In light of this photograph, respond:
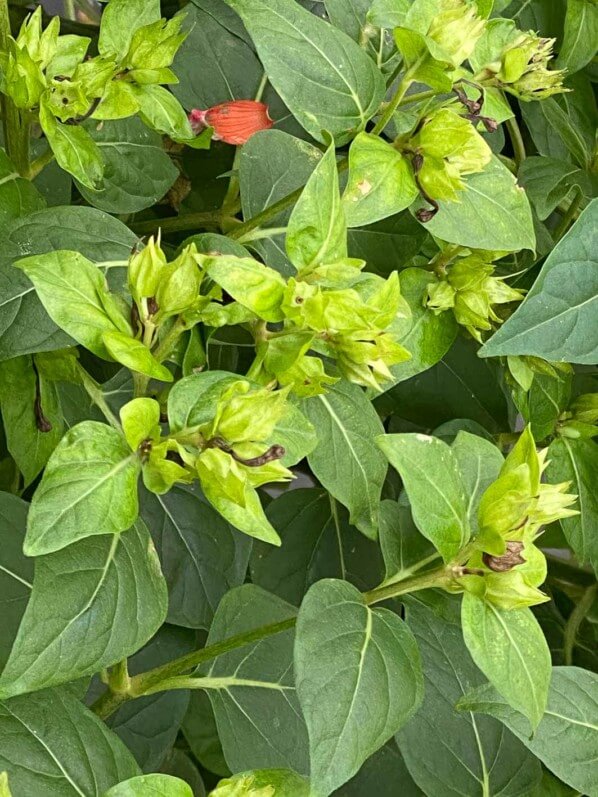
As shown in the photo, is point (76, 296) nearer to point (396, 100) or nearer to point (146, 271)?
point (146, 271)

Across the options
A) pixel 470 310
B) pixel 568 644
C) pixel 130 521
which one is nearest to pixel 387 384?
pixel 470 310

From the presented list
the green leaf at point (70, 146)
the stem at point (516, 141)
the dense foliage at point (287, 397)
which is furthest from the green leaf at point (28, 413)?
the stem at point (516, 141)

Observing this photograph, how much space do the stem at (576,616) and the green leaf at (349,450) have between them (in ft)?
1.20

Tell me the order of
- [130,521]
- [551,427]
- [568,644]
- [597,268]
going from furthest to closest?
[568,644]
[551,427]
[597,268]
[130,521]

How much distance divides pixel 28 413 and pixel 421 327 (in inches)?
9.6

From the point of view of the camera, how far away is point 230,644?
55 cm

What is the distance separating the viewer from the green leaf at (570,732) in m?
0.59

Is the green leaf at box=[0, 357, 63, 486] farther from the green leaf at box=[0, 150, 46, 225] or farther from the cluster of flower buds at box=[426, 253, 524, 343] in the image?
the cluster of flower buds at box=[426, 253, 524, 343]

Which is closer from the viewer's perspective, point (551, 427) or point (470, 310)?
point (470, 310)

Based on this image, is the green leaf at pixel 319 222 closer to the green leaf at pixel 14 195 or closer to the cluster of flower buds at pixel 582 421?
the green leaf at pixel 14 195

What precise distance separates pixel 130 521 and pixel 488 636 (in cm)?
19

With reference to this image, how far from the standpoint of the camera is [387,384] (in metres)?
0.57

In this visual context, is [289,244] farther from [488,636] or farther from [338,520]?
[338,520]

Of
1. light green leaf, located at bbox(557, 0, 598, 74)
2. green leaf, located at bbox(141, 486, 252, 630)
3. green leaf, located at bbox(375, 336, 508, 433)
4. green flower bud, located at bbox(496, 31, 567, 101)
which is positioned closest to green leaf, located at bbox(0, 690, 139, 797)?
green leaf, located at bbox(141, 486, 252, 630)
